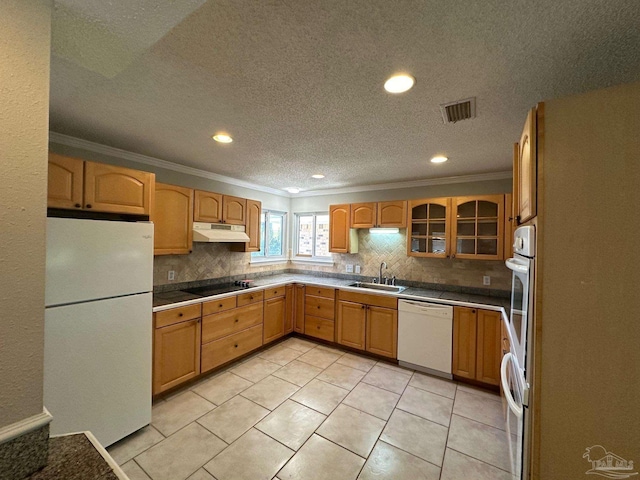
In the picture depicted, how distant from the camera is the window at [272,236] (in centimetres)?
441

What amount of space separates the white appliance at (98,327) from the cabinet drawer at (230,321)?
2.41 ft

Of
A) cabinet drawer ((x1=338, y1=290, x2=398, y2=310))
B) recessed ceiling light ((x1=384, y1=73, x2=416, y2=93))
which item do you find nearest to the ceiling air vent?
recessed ceiling light ((x1=384, y1=73, x2=416, y2=93))

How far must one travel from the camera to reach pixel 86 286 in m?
1.71

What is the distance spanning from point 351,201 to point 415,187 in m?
1.01

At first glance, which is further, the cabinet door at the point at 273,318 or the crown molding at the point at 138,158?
Answer: the cabinet door at the point at 273,318

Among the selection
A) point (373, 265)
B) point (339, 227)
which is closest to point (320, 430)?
point (373, 265)

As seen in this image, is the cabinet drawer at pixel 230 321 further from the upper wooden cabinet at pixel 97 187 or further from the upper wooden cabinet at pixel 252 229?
the upper wooden cabinet at pixel 97 187

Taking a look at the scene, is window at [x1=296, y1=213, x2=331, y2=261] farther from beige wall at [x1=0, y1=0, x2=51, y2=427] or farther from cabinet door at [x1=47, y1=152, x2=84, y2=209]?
beige wall at [x1=0, y1=0, x2=51, y2=427]

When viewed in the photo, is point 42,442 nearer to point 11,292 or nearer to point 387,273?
point 11,292

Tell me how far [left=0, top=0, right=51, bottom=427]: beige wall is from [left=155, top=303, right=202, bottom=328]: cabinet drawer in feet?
5.23

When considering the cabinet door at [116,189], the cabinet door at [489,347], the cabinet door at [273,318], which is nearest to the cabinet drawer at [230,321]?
the cabinet door at [273,318]

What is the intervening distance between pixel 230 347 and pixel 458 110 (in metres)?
3.16

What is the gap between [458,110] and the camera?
1.64 metres

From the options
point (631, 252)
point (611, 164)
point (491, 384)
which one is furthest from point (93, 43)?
point (491, 384)
